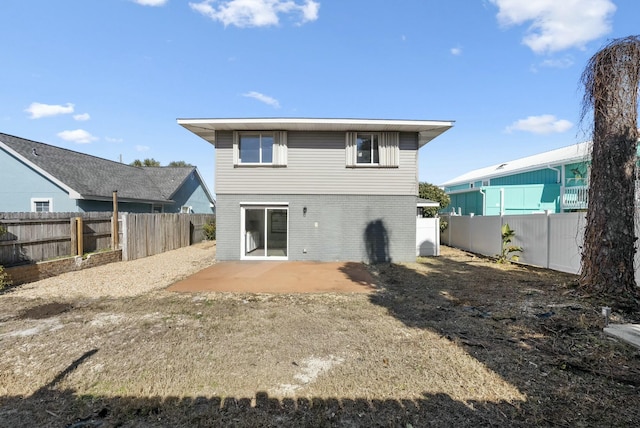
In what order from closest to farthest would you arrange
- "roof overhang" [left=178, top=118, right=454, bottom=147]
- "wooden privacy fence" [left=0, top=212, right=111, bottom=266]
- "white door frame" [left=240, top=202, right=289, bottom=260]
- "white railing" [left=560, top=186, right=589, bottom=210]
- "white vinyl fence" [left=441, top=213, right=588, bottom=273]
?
1. "wooden privacy fence" [left=0, top=212, right=111, bottom=266]
2. "white vinyl fence" [left=441, top=213, right=588, bottom=273]
3. "roof overhang" [left=178, top=118, right=454, bottom=147]
4. "white door frame" [left=240, top=202, right=289, bottom=260]
5. "white railing" [left=560, top=186, right=589, bottom=210]

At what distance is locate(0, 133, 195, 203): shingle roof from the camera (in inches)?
577

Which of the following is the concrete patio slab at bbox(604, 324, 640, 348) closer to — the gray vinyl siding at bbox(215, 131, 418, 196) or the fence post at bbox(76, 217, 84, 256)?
the gray vinyl siding at bbox(215, 131, 418, 196)

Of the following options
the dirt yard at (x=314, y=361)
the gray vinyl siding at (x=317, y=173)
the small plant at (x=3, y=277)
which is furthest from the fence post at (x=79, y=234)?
the gray vinyl siding at (x=317, y=173)

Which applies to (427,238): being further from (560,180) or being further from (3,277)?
(3,277)

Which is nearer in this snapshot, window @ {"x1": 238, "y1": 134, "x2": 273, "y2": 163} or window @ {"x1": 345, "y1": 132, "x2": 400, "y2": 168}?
window @ {"x1": 345, "y1": 132, "x2": 400, "y2": 168}

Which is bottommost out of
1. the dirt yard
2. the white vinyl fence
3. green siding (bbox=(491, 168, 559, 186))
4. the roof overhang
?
the dirt yard

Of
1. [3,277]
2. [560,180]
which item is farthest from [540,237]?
[3,277]

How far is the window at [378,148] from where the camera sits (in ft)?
38.1

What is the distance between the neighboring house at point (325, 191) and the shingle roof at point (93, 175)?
8097mm

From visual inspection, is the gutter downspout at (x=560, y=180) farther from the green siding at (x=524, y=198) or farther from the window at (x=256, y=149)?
the window at (x=256, y=149)

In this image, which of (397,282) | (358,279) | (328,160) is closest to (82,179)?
(328,160)

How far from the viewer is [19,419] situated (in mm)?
2709

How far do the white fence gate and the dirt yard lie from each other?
653 centimetres

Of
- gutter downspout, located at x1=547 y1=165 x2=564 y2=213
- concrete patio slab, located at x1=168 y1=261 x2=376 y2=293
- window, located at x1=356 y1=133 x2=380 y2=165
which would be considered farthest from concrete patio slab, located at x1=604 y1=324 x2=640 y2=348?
gutter downspout, located at x1=547 y1=165 x2=564 y2=213
